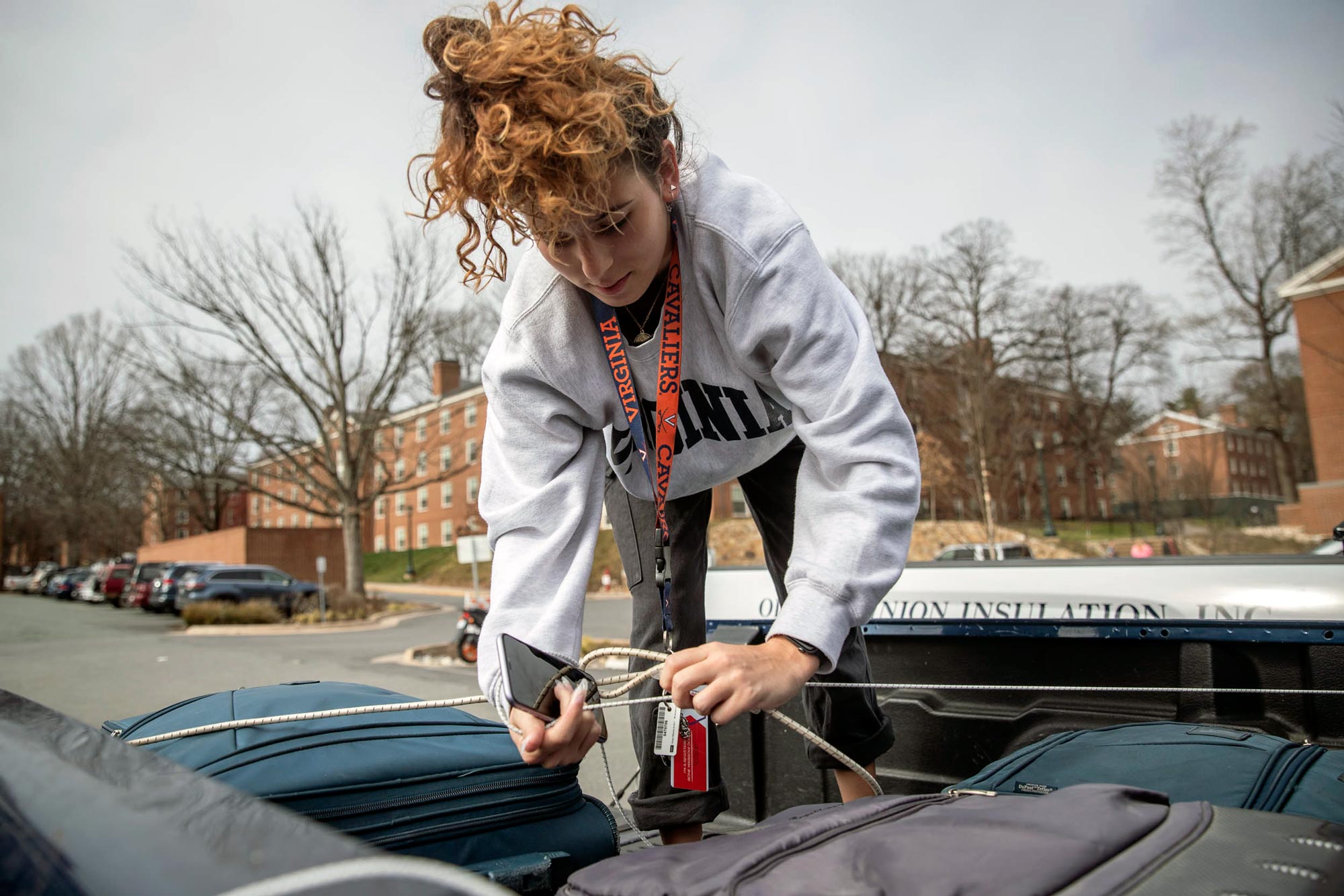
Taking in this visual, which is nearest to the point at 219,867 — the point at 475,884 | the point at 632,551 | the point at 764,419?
the point at 475,884

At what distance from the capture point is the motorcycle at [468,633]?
11.5m

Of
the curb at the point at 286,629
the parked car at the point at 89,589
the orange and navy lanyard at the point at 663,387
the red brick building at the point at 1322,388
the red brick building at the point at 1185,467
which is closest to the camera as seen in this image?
the orange and navy lanyard at the point at 663,387

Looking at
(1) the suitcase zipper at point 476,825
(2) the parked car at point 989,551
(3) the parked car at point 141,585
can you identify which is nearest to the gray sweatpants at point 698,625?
(1) the suitcase zipper at point 476,825

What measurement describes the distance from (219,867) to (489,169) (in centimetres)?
106

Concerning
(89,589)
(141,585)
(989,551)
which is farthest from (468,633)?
(89,589)

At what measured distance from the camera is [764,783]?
2.60 meters

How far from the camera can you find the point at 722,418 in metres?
1.85

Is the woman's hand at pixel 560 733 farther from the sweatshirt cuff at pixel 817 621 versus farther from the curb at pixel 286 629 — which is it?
the curb at pixel 286 629

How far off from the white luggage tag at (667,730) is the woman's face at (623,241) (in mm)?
859

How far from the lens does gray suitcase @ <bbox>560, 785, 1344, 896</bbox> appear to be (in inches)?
33.5

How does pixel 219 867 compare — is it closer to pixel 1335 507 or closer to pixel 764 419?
pixel 764 419

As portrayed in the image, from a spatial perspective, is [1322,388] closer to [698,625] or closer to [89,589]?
[698,625]

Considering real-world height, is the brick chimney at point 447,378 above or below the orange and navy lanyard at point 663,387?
above

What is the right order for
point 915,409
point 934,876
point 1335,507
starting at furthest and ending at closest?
point 915,409 → point 1335,507 → point 934,876
